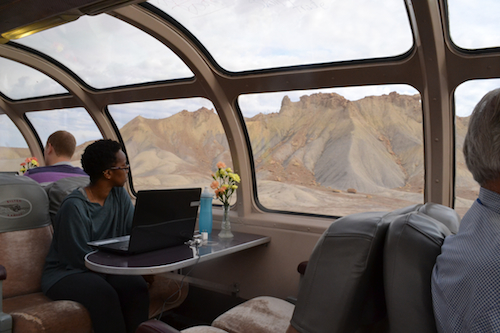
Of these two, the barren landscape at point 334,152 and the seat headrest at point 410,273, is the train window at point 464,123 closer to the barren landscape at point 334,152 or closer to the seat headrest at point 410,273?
the barren landscape at point 334,152

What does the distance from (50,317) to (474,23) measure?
3.37 meters

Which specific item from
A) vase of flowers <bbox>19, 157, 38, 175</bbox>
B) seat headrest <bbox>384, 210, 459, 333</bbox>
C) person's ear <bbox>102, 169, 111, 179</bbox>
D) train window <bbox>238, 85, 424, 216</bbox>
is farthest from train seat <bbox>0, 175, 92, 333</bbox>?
vase of flowers <bbox>19, 157, 38, 175</bbox>

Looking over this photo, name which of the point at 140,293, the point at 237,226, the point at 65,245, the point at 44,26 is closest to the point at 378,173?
the point at 237,226

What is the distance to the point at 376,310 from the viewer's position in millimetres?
1347

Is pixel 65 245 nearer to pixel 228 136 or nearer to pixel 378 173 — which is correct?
pixel 228 136

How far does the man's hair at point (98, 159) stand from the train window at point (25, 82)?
2.85 metres

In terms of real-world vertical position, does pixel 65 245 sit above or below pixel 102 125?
below

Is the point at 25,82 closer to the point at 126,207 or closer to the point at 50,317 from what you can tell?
the point at 126,207

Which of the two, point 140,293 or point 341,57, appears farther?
point 341,57

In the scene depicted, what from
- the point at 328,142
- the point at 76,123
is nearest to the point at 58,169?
the point at 76,123

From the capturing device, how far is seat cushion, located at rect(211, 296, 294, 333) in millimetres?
2529

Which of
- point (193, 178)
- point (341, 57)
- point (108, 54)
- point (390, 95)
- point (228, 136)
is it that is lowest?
point (193, 178)

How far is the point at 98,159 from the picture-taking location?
290cm

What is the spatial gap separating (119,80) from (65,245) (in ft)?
8.34
